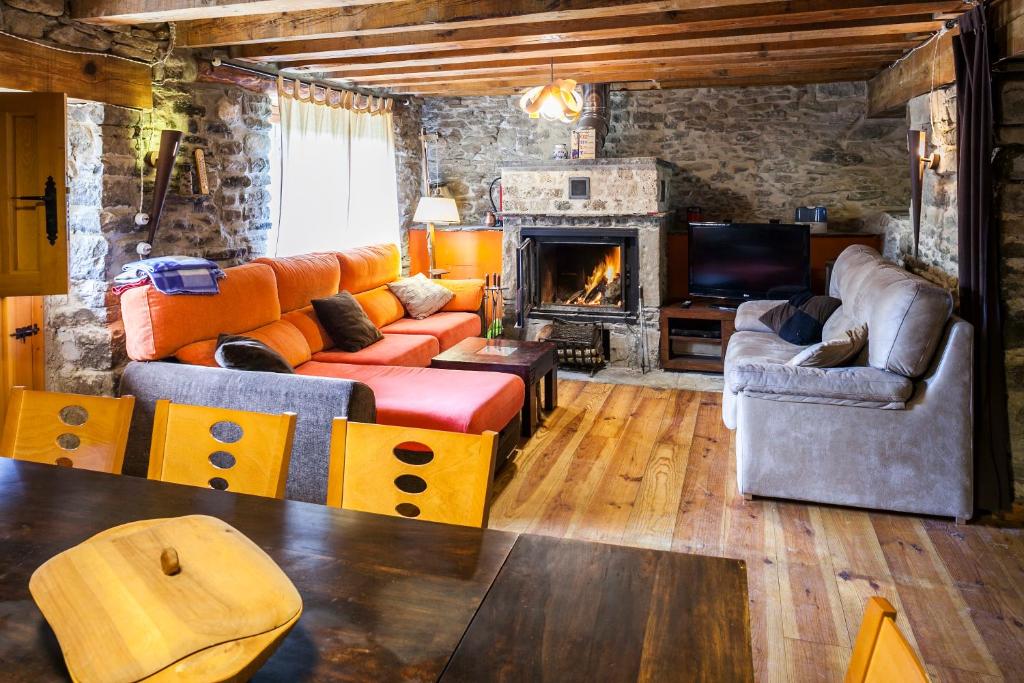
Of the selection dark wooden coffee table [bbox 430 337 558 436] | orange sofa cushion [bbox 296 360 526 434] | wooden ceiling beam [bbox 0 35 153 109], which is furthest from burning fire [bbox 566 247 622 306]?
wooden ceiling beam [bbox 0 35 153 109]

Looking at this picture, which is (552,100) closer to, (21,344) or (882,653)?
(21,344)

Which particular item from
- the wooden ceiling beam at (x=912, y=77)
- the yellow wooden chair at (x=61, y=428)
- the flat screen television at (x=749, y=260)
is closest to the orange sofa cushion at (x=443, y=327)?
the flat screen television at (x=749, y=260)

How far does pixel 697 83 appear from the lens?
265 inches

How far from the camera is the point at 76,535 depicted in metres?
1.69

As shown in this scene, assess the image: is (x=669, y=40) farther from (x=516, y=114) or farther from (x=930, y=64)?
(x=516, y=114)

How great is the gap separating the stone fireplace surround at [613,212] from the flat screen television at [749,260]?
31cm

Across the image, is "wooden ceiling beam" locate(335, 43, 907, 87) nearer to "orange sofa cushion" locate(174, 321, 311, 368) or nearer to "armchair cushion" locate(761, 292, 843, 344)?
"armchair cushion" locate(761, 292, 843, 344)

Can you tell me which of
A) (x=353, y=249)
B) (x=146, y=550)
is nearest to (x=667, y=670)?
(x=146, y=550)

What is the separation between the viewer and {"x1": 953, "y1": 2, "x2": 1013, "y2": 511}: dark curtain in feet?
12.0

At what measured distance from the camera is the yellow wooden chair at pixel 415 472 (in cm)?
194

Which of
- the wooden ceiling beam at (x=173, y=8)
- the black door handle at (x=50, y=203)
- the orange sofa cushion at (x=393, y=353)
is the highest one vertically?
the wooden ceiling beam at (x=173, y=8)

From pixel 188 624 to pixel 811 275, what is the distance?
6320 mm

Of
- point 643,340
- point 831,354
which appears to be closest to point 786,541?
point 831,354

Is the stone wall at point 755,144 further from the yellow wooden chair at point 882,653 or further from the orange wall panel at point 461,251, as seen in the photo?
the yellow wooden chair at point 882,653
